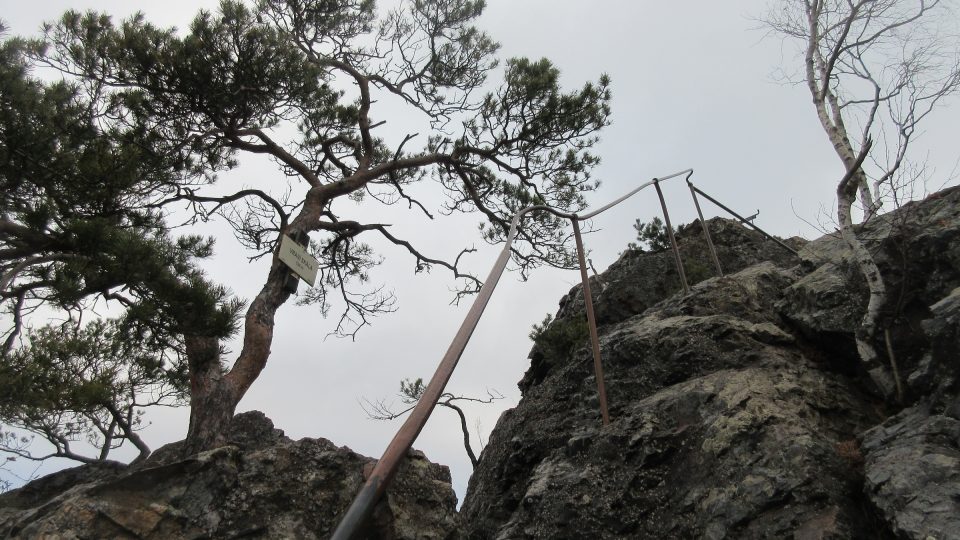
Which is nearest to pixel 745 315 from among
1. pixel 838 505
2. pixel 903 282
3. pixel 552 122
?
pixel 903 282

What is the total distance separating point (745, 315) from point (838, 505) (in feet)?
5.57

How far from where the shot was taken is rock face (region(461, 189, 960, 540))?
2.17m

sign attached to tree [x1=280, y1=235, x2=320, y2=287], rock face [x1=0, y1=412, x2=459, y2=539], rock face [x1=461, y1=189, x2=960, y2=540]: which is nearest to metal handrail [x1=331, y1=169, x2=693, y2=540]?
rock face [x1=0, y1=412, x2=459, y2=539]

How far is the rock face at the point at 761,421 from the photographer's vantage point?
2172 millimetres

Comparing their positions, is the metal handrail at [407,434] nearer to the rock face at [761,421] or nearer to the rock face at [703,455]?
the rock face at [703,455]

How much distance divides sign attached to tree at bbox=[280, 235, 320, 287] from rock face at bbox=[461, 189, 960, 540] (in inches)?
65.1

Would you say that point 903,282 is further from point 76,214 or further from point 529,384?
point 76,214

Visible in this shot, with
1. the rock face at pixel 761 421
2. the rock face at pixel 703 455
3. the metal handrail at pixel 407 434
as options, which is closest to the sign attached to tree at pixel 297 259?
the rock face at pixel 703 455

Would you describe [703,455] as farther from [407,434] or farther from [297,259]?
[297,259]

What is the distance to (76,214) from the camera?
12.4 feet

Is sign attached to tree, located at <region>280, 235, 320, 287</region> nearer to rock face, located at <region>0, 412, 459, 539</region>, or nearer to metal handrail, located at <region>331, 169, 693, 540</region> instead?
rock face, located at <region>0, 412, 459, 539</region>

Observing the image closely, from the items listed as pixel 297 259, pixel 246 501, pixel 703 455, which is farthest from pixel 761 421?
pixel 297 259

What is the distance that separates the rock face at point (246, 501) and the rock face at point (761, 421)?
0.52m

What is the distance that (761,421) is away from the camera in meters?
2.56
